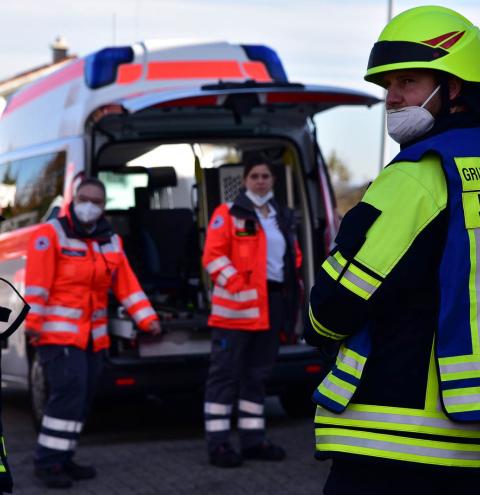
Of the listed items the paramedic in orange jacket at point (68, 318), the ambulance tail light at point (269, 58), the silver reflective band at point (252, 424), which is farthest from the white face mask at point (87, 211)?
the ambulance tail light at point (269, 58)

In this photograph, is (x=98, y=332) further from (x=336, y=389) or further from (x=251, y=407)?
(x=336, y=389)

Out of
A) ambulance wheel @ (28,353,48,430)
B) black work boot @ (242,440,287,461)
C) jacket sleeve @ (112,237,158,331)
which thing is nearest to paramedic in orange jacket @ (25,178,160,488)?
jacket sleeve @ (112,237,158,331)

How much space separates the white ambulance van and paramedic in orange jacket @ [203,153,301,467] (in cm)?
58

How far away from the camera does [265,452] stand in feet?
25.0

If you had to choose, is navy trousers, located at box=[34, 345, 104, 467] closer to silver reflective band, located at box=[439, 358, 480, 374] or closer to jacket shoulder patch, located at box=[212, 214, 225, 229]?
jacket shoulder patch, located at box=[212, 214, 225, 229]

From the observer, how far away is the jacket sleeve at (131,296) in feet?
24.1

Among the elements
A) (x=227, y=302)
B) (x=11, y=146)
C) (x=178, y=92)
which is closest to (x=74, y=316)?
(x=227, y=302)

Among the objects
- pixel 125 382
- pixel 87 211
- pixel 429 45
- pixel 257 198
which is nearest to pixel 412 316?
pixel 429 45

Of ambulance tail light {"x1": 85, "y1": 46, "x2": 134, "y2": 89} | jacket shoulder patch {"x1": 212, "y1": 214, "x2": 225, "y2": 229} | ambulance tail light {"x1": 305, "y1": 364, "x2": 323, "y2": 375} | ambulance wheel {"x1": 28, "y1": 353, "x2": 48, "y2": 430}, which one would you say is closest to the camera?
jacket shoulder patch {"x1": 212, "y1": 214, "x2": 225, "y2": 229}

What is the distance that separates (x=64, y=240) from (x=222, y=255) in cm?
103

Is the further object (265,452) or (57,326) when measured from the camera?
(265,452)

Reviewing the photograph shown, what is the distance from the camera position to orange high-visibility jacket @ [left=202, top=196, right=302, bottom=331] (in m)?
7.57

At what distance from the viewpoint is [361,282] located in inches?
118

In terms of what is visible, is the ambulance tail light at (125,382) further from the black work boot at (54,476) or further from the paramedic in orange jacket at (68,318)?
the black work boot at (54,476)
